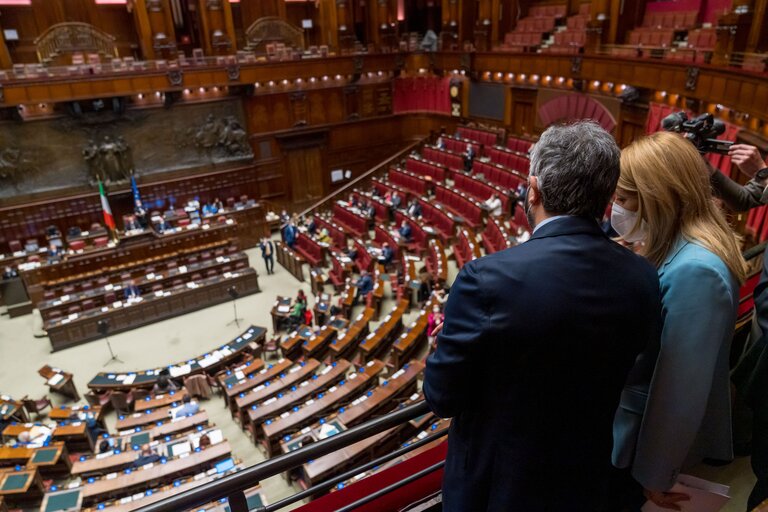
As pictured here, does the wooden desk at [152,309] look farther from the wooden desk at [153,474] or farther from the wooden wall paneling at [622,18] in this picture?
the wooden wall paneling at [622,18]

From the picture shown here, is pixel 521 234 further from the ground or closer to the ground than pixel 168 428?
further from the ground

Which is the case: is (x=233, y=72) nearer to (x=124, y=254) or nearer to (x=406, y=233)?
(x=124, y=254)

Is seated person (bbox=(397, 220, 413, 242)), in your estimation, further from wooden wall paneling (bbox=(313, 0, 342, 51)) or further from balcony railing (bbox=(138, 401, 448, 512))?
balcony railing (bbox=(138, 401, 448, 512))

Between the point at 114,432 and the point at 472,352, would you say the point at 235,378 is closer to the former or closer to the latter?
the point at 114,432

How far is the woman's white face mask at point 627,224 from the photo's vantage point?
5.00 feet

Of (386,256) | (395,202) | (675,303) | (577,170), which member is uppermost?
(577,170)

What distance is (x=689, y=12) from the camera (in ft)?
40.4

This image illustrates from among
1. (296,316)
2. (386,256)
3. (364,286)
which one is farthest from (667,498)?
(386,256)

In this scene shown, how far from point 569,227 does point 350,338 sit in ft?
27.4

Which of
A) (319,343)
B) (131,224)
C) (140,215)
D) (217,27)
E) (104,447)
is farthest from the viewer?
(217,27)

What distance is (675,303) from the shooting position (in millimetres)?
1328

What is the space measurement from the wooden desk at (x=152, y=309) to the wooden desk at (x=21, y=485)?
4.41 meters

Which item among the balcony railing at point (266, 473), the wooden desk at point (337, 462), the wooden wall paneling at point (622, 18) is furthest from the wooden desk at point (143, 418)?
the wooden wall paneling at point (622, 18)

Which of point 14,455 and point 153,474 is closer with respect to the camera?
point 153,474
